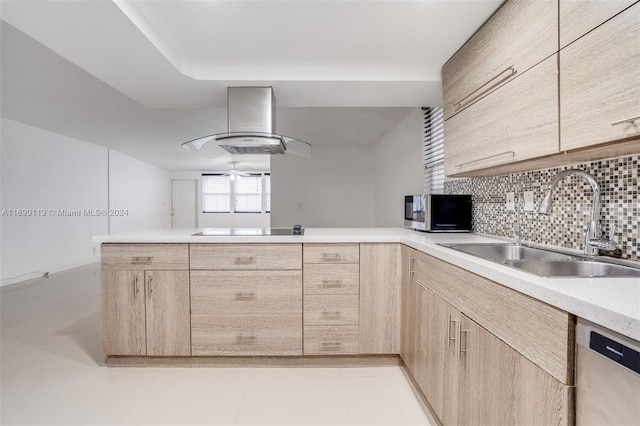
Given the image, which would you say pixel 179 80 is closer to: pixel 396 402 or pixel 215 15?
pixel 215 15

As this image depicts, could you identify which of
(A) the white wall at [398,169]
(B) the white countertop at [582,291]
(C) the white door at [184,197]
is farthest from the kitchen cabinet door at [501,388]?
(C) the white door at [184,197]

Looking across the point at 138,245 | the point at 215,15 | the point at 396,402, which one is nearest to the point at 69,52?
the point at 215,15

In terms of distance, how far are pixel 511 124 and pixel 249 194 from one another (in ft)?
32.2

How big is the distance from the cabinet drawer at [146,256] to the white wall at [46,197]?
4.05 metres

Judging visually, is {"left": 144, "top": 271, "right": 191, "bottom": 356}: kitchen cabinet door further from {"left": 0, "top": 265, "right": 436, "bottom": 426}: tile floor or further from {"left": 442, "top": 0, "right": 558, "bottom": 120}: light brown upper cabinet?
{"left": 442, "top": 0, "right": 558, "bottom": 120}: light brown upper cabinet

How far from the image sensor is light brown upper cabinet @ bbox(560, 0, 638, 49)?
0.92m

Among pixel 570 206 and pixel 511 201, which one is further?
pixel 511 201

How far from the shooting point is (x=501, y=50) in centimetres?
147

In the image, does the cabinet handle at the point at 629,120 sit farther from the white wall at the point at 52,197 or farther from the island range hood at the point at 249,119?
the white wall at the point at 52,197

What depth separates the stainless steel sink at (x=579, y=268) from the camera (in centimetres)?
107

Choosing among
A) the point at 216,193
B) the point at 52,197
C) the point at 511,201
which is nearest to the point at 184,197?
the point at 216,193

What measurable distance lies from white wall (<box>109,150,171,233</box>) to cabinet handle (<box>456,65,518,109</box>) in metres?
7.72

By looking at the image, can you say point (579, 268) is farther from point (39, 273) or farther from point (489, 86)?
point (39, 273)

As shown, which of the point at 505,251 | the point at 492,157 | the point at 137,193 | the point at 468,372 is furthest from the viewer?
the point at 137,193
